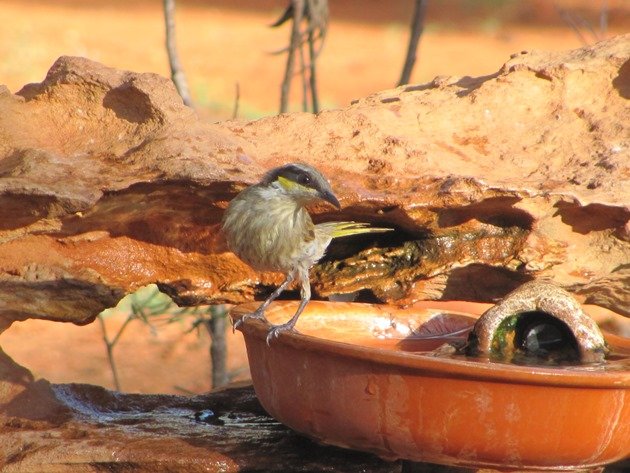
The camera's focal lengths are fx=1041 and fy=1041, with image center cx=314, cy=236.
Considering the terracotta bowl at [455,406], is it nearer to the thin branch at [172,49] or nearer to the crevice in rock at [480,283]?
the crevice in rock at [480,283]

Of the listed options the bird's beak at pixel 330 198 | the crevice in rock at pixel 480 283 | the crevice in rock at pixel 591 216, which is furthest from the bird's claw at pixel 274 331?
the crevice in rock at pixel 591 216

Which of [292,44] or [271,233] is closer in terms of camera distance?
[271,233]

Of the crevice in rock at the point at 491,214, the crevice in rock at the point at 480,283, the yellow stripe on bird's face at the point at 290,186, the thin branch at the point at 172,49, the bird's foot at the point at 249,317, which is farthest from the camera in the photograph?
the thin branch at the point at 172,49

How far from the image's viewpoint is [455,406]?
10.2 ft

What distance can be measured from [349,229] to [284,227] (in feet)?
0.80

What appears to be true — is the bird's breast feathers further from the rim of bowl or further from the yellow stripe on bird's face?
the rim of bowl

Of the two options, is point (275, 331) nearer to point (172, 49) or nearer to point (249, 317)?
point (249, 317)

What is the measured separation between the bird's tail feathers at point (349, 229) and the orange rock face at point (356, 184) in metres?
0.04

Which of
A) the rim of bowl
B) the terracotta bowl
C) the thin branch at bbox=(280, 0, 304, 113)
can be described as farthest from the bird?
the thin branch at bbox=(280, 0, 304, 113)

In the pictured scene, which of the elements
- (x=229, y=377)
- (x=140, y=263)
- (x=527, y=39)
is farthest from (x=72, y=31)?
(x=140, y=263)

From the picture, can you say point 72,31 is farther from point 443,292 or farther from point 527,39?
point 443,292

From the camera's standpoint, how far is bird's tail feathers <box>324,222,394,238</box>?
3.88 m

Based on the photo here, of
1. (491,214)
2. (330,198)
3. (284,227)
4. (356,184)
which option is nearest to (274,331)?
(330,198)

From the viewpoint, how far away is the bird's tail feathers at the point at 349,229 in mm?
3879
